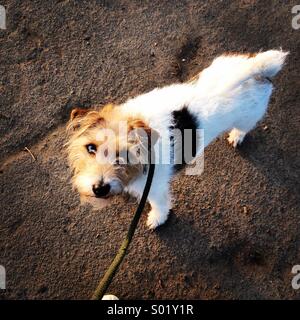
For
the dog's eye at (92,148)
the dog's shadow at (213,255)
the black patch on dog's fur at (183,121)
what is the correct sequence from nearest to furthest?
the dog's eye at (92,148) < the black patch on dog's fur at (183,121) < the dog's shadow at (213,255)

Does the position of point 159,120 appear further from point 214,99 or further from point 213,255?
point 213,255

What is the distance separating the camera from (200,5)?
5.33 m

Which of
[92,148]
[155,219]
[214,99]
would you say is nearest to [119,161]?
[92,148]

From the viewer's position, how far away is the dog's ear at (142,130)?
315 cm

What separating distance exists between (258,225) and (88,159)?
93.2 inches

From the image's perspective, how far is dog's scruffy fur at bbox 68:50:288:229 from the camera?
3.13 m

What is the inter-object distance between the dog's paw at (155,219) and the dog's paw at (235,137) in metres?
1.25

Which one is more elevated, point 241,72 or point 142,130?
point 241,72

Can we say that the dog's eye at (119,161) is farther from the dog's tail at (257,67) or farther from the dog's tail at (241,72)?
the dog's tail at (257,67)

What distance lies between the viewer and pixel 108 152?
310 centimetres

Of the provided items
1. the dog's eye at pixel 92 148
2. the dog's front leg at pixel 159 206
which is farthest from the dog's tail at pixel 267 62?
the dog's eye at pixel 92 148

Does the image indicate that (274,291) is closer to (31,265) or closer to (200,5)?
(31,265)

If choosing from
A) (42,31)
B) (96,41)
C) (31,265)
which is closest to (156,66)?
(96,41)

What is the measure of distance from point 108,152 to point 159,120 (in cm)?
67
